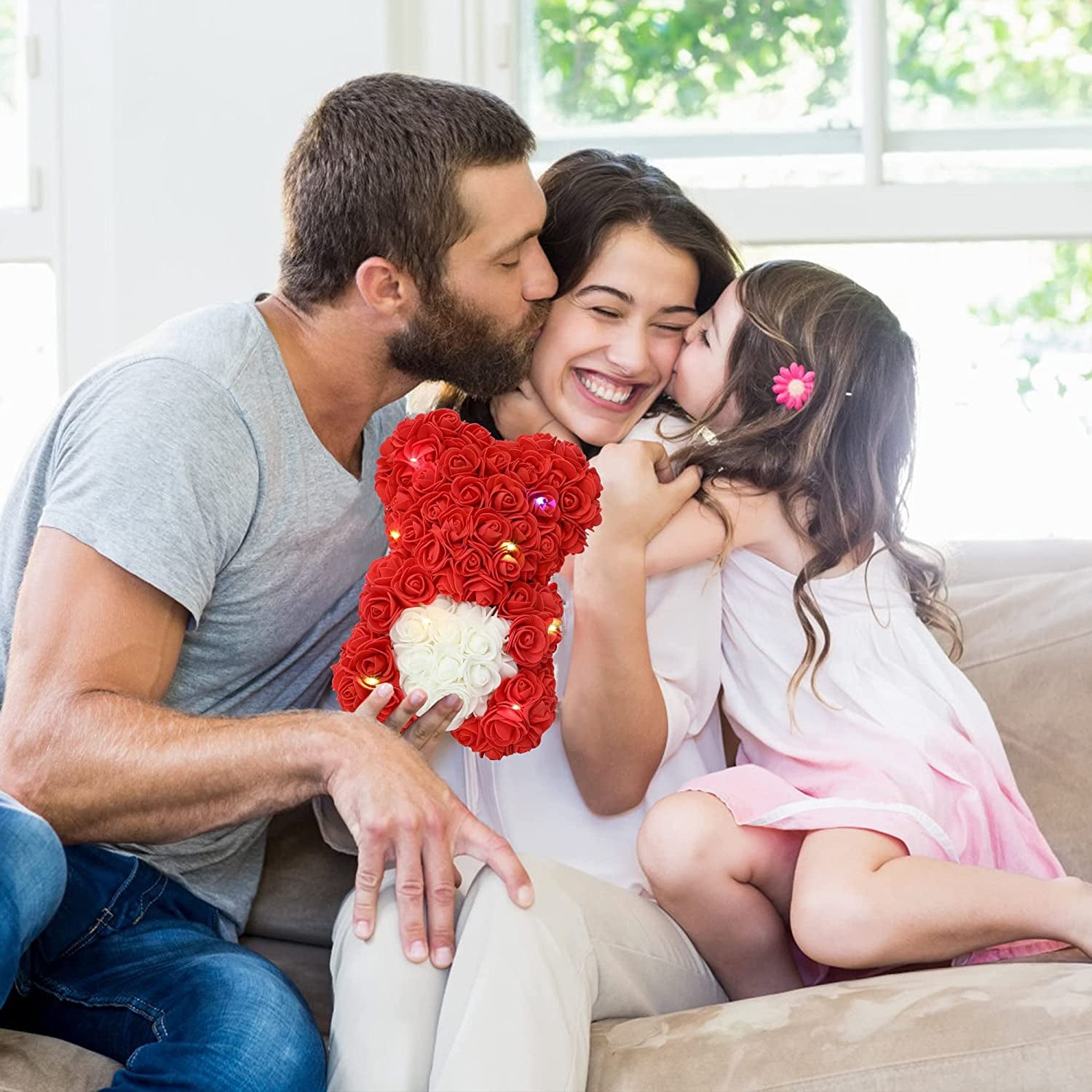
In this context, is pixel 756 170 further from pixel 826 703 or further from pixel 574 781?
pixel 574 781

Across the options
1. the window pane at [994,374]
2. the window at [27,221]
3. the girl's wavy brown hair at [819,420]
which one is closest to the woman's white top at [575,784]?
the girl's wavy brown hair at [819,420]

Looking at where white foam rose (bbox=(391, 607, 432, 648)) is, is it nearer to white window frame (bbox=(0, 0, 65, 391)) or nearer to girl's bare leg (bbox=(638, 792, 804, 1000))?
girl's bare leg (bbox=(638, 792, 804, 1000))

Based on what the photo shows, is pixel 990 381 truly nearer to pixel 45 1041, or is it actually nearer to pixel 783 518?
pixel 783 518

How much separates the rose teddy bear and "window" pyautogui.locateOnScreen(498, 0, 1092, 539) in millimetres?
1517

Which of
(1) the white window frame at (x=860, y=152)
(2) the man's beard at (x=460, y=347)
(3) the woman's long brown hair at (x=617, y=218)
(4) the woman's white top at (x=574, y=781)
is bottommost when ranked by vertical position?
(4) the woman's white top at (x=574, y=781)

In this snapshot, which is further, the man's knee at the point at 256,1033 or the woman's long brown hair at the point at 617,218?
the woman's long brown hair at the point at 617,218

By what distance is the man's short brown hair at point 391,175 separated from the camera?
5.87ft

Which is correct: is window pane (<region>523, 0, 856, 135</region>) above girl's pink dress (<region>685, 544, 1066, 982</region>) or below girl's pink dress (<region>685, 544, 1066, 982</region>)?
above

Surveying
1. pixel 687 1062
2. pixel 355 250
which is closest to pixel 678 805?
pixel 687 1062

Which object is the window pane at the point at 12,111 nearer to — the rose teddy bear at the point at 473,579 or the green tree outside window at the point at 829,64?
the green tree outside window at the point at 829,64

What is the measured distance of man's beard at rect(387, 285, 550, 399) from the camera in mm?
1829

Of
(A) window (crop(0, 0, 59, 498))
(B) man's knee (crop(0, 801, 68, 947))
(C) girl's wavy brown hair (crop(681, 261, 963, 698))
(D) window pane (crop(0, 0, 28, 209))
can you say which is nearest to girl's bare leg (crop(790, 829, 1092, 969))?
(C) girl's wavy brown hair (crop(681, 261, 963, 698))

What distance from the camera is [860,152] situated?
2895mm

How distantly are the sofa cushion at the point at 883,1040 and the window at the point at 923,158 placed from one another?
169 cm
